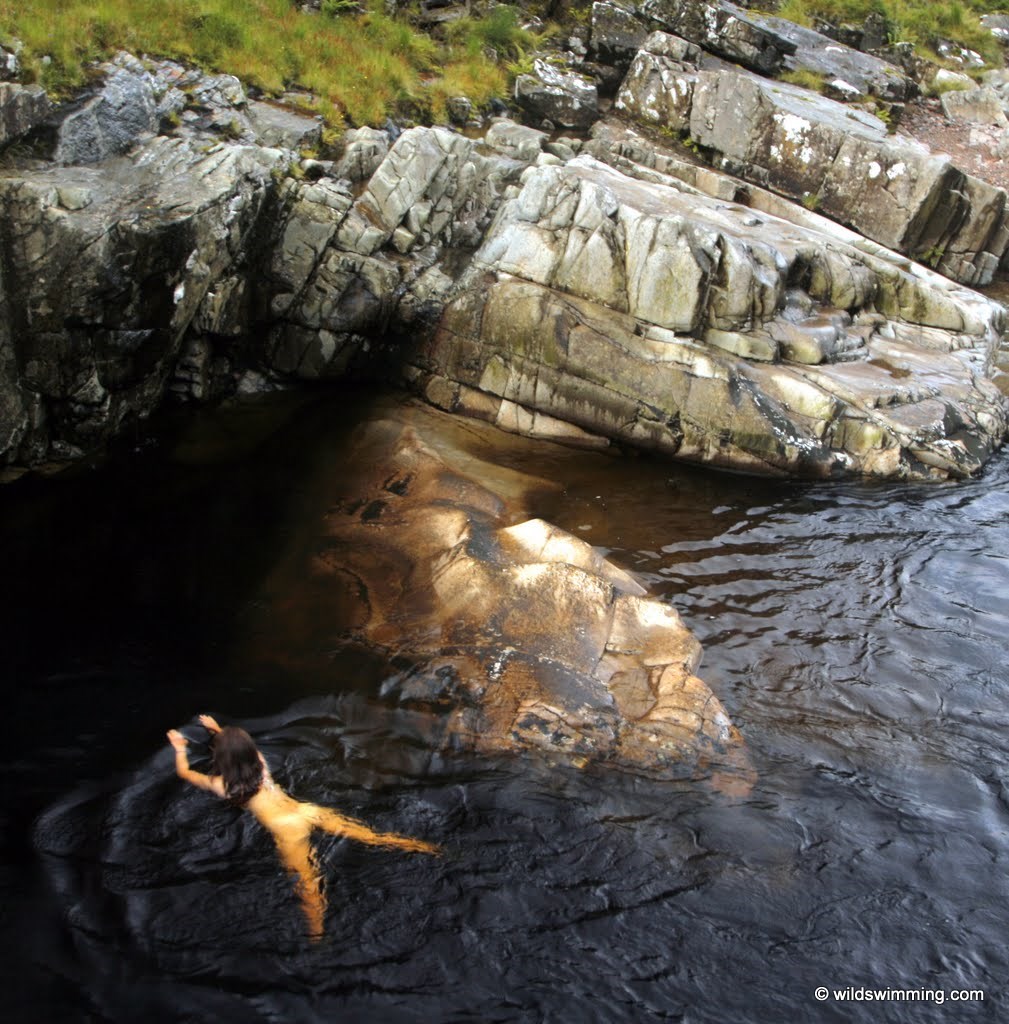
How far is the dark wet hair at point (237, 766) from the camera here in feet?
26.3

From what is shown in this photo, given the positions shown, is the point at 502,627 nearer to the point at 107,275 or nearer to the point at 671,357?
the point at 671,357

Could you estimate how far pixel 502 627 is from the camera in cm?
1060

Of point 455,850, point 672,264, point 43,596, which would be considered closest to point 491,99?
point 672,264

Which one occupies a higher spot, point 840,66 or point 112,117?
point 840,66

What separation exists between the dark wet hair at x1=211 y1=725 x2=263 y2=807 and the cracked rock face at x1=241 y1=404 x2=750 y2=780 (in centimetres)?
196

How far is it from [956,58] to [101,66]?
3092 centimetres

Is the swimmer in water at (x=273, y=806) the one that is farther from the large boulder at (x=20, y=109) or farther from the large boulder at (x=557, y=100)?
the large boulder at (x=557, y=100)

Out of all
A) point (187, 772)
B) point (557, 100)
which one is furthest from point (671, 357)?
point (557, 100)

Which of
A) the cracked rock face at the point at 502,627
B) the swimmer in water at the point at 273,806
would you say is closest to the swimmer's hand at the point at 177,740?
the swimmer in water at the point at 273,806

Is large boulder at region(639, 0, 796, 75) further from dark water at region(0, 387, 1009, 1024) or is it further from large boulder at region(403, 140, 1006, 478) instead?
dark water at region(0, 387, 1009, 1024)

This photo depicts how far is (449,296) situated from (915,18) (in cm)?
2763

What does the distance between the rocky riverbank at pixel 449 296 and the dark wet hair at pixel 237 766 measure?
7016 millimetres

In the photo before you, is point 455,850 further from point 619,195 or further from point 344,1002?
point 619,195

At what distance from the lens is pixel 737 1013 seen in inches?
264
